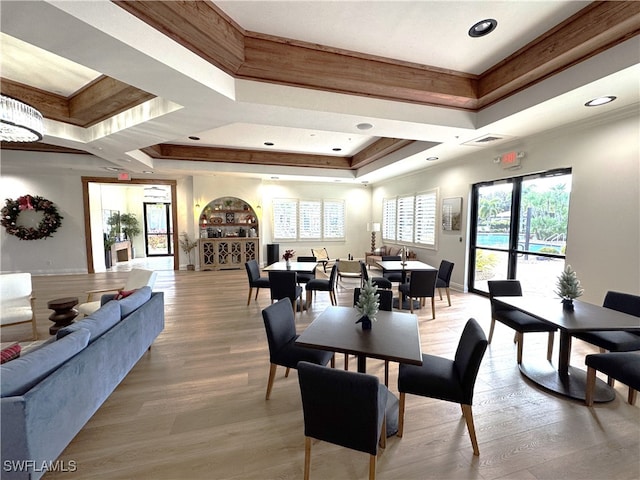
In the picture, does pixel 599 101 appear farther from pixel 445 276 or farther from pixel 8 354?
pixel 8 354

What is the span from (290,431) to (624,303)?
11.2ft

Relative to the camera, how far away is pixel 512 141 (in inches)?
179

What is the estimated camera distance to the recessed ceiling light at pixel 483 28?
2.45 metres

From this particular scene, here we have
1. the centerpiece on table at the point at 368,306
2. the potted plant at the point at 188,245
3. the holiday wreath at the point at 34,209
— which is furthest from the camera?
the potted plant at the point at 188,245

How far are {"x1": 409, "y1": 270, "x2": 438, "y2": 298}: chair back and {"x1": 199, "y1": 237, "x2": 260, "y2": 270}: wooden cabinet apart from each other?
551 cm

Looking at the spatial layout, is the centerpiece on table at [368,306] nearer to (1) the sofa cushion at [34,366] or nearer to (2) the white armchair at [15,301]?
(1) the sofa cushion at [34,366]

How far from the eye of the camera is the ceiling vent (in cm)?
420

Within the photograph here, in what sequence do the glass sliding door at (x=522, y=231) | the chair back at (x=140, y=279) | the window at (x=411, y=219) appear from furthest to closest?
the window at (x=411, y=219), the glass sliding door at (x=522, y=231), the chair back at (x=140, y=279)

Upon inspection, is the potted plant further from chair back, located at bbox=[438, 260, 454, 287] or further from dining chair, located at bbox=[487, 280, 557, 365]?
dining chair, located at bbox=[487, 280, 557, 365]

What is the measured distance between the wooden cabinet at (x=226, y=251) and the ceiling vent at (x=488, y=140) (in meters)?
6.19

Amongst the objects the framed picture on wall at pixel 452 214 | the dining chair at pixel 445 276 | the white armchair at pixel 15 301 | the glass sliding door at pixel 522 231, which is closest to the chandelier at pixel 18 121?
the white armchair at pixel 15 301

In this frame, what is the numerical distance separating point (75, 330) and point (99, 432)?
2.51 feet

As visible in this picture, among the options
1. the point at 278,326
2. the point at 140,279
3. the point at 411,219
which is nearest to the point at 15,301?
the point at 140,279

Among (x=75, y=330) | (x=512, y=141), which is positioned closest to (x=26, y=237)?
(x=75, y=330)
